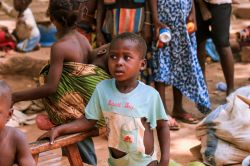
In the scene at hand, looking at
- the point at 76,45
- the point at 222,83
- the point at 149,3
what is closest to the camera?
the point at 76,45

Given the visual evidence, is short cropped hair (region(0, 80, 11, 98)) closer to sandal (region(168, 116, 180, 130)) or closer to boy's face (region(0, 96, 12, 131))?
boy's face (region(0, 96, 12, 131))

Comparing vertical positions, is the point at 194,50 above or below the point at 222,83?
above

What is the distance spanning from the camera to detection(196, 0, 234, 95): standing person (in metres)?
5.07

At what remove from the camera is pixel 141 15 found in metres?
4.71

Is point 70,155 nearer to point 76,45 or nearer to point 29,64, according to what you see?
point 76,45

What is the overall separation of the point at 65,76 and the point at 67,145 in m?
0.55

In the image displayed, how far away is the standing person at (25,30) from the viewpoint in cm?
695

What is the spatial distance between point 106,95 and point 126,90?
100 millimetres

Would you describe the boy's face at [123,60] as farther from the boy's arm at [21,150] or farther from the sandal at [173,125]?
the sandal at [173,125]

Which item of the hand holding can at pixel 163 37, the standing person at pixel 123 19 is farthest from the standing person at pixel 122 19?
the hand holding can at pixel 163 37

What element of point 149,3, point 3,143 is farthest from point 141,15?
point 3,143

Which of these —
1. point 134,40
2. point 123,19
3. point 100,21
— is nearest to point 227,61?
point 123,19

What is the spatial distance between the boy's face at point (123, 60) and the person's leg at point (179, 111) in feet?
8.75

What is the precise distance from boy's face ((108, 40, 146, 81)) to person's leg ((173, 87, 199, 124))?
2.67 m
